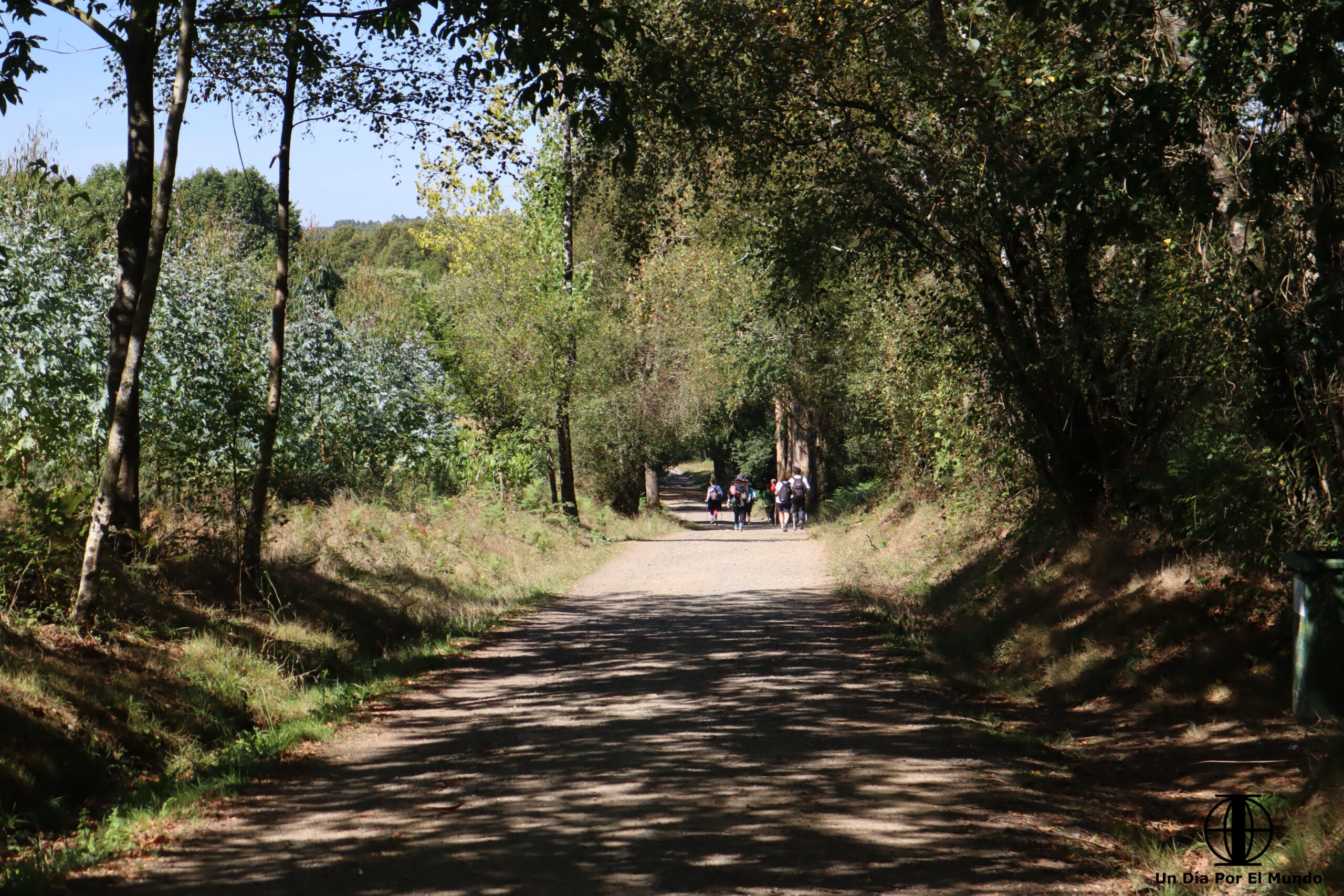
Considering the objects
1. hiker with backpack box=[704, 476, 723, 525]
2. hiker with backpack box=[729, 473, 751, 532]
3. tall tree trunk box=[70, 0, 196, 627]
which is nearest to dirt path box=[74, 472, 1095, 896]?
tall tree trunk box=[70, 0, 196, 627]

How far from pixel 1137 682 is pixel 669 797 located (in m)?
4.65

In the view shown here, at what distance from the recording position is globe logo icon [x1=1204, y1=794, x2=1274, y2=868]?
5305 millimetres

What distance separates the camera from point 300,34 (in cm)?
1104

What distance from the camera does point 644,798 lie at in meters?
6.15

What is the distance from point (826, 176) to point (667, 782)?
23.8 feet

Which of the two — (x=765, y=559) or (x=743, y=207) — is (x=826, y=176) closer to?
(x=743, y=207)

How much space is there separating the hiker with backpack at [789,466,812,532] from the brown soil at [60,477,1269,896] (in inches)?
974

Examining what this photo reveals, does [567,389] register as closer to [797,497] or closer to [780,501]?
[797,497]

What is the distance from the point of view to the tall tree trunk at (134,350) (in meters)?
8.40

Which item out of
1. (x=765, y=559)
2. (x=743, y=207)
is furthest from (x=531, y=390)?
(x=743, y=207)

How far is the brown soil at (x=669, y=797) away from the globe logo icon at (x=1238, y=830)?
52cm

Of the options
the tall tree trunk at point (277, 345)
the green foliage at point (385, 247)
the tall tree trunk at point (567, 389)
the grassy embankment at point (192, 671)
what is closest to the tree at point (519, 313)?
the tall tree trunk at point (567, 389)

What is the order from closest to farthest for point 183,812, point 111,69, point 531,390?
point 183,812 < point 111,69 < point 531,390

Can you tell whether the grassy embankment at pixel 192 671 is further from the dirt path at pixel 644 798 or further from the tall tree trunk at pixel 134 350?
the dirt path at pixel 644 798
